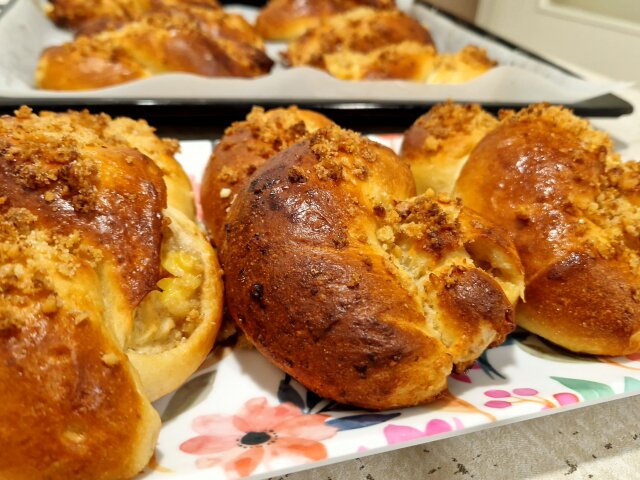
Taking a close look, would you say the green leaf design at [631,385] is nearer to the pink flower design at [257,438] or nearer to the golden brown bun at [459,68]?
the pink flower design at [257,438]

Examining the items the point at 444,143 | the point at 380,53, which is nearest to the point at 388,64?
the point at 380,53

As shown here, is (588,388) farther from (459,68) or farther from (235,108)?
(459,68)

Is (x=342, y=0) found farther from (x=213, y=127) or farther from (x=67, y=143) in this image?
(x=67, y=143)

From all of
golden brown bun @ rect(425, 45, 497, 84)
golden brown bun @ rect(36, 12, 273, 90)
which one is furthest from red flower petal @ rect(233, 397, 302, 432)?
golden brown bun @ rect(425, 45, 497, 84)

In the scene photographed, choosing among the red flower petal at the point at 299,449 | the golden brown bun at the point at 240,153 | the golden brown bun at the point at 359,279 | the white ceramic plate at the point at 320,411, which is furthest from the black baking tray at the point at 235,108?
the red flower petal at the point at 299,449

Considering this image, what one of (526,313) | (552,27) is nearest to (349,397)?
(526,313)

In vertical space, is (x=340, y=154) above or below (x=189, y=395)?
above
